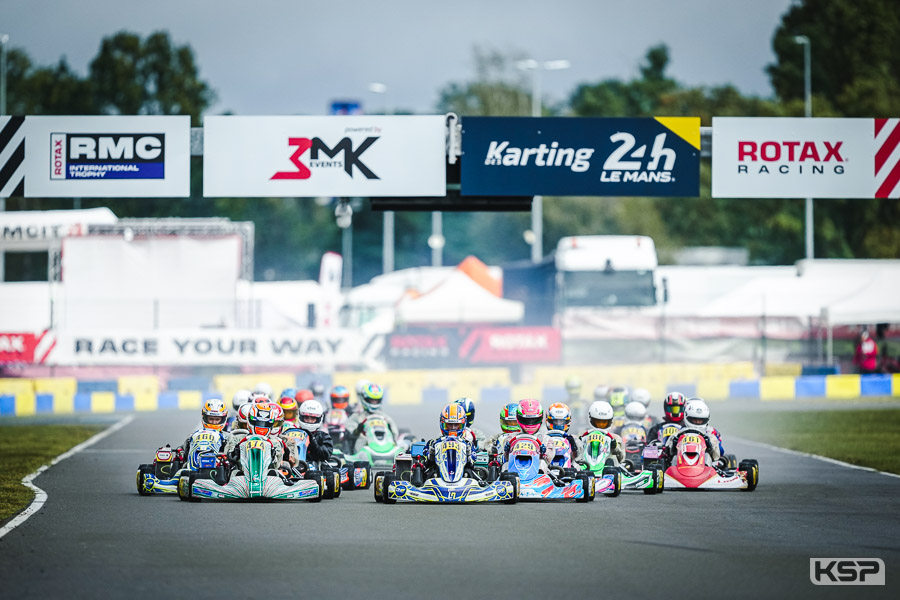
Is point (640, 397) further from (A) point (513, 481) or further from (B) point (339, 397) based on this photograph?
(A) point (513, 481)

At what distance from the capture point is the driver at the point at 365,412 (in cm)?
1617

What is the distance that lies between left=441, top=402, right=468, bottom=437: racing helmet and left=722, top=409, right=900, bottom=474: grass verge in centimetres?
653

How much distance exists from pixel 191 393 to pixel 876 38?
44.2m

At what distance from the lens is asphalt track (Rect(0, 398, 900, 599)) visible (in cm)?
812

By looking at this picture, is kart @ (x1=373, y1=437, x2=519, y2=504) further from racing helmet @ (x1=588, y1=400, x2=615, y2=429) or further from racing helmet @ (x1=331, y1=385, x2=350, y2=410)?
racing helmet @ (x1=331, y1=385, x2=350, y2=410)

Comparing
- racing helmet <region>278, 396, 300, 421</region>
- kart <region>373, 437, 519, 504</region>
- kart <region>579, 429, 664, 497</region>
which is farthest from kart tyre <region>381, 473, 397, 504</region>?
racing helmet <region>278, 396, 300, 421</region>

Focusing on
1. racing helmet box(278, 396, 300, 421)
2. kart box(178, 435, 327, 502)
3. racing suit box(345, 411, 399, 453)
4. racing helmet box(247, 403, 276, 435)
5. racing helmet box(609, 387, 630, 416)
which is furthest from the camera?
racing helmet box(609, 387, 630, 416)

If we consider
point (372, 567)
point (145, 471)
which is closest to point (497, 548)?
point (372, 567)

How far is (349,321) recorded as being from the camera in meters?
44.5

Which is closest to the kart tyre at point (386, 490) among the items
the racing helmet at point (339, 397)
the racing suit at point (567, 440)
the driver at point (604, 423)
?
the racing suit at point (567, 440)

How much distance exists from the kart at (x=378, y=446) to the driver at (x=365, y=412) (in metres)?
0.06

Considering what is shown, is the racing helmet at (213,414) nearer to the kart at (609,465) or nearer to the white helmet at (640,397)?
the kart at (609,465)

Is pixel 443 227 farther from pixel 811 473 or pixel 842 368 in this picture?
pixel 811 473

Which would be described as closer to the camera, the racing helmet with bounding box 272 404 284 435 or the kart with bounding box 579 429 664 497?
the racing helmet with bounding box 272 404 284 435
